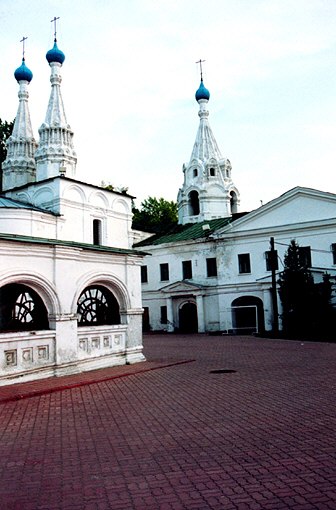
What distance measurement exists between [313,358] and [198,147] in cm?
3183

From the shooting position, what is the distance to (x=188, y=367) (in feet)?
48.4

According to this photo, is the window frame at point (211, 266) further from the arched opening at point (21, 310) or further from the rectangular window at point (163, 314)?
the arched opening at point (21, 310)

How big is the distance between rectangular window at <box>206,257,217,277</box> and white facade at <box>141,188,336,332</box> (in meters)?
0.27

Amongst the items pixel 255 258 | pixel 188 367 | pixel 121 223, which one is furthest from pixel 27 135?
pixel 188 367

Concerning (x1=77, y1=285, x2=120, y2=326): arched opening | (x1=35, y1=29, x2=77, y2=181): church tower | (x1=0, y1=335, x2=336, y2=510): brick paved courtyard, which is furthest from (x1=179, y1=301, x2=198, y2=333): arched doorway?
(x1=0, y1=335, x2=336, y2=510): brick paved courtyard

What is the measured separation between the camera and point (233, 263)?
112ft

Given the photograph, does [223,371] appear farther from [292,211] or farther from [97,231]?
[97,231]

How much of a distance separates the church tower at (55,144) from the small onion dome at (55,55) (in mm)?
2306

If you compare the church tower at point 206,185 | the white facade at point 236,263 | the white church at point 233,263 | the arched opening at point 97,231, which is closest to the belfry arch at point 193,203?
the church tower at point 206,185

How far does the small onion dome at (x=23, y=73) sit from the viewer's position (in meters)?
41.9

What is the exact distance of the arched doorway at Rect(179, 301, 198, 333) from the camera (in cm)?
3591

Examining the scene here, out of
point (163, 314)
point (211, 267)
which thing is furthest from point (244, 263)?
point (163, 314)

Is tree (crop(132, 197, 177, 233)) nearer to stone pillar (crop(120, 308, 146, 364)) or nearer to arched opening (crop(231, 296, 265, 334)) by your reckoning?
arched opening (crop(231, 296, 265, 334))

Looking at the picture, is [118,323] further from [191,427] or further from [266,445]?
[266,445]
